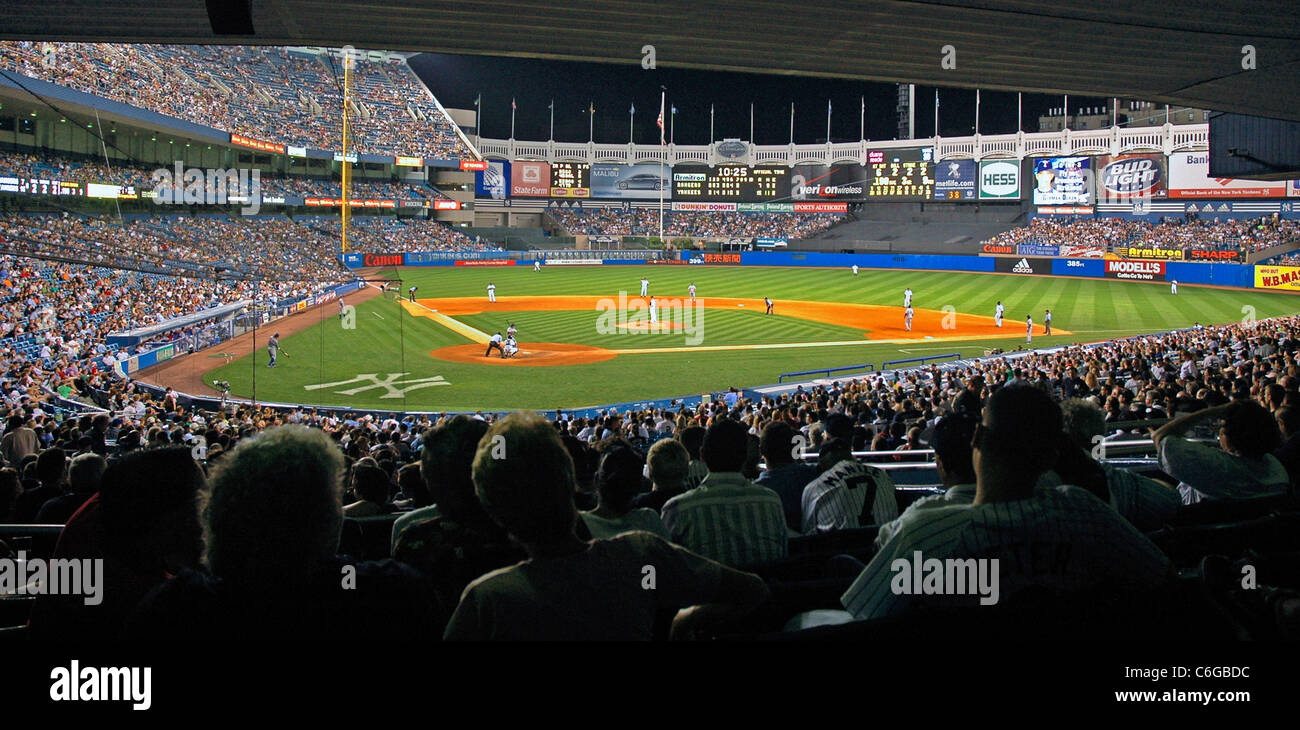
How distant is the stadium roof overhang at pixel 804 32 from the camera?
369 inches

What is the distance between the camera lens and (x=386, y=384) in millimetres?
27266

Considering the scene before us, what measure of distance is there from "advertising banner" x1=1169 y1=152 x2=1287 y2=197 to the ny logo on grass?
207ft

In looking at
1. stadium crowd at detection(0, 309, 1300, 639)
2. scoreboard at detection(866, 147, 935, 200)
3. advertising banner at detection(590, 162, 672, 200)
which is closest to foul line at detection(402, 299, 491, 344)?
stadium crowd at detection(0, 309, 1300, 639)

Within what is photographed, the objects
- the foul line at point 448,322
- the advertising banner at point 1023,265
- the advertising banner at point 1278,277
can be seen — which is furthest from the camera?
the advertising banner at point 1023,265

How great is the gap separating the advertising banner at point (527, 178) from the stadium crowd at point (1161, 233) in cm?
4540

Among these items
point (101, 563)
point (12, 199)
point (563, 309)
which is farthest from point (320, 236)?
point (101, 563)

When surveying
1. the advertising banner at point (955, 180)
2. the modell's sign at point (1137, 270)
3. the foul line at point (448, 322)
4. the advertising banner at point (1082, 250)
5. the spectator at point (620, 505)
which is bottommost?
the spectator at point (620, 505)

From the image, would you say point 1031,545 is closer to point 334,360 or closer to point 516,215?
point 334,360

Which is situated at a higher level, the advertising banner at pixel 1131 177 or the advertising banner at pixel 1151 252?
the advertising banner at pixel 1131 177

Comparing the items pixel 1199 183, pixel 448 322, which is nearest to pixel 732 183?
pixel 1199 183

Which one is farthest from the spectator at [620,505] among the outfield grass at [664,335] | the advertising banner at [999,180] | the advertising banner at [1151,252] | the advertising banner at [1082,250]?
the advertising banner at [999,180]

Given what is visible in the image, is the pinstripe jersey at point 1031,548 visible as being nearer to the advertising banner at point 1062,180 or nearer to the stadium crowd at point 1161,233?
the stadium crowd at point 1161,233

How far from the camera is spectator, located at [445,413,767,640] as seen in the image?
8.87 ft
